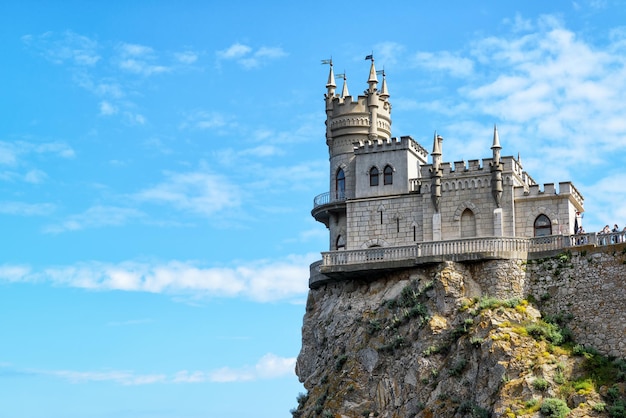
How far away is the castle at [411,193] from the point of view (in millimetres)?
66000

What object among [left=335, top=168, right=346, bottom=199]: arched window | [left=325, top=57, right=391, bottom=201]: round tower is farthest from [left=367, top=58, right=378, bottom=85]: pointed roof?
[left=335, top=168, right=346, bottom=199]: arched window

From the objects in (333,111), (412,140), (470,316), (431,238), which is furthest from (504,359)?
(333,111)

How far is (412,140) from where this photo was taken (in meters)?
70.7

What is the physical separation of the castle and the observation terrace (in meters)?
0.78

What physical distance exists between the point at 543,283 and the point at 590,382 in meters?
6.89

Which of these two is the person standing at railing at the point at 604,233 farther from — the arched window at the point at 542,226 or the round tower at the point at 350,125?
the round tower at the point at 350,125

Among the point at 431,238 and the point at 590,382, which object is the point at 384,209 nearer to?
the point at 431,238

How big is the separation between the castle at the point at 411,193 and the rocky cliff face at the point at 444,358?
11.0 feet

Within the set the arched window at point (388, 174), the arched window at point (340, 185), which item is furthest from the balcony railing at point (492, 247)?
the arched window at point (340, 185)

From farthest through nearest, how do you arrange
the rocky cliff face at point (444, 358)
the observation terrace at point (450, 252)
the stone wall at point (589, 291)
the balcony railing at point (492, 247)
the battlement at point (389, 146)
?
the battlement at point (389, 146) < the observation terrace at point (450, 252) < the balcony railing at point (492, 247) < the stone wall at point (589, 291) < the rocky cliff face at point (444, 358)

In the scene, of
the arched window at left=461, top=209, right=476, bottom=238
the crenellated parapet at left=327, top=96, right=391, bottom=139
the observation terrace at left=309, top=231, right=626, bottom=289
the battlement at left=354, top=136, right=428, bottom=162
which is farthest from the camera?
the crenellated parapet at left=327, top=96, right=391, bottom=139

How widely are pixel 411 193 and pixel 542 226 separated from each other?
792 centimetres

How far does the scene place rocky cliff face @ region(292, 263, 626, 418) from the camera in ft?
189

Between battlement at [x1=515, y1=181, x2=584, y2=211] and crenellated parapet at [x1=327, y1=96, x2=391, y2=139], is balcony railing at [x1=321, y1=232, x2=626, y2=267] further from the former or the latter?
crenellated parapet at [x1=327, y1=96, x2=391, y2=139]
